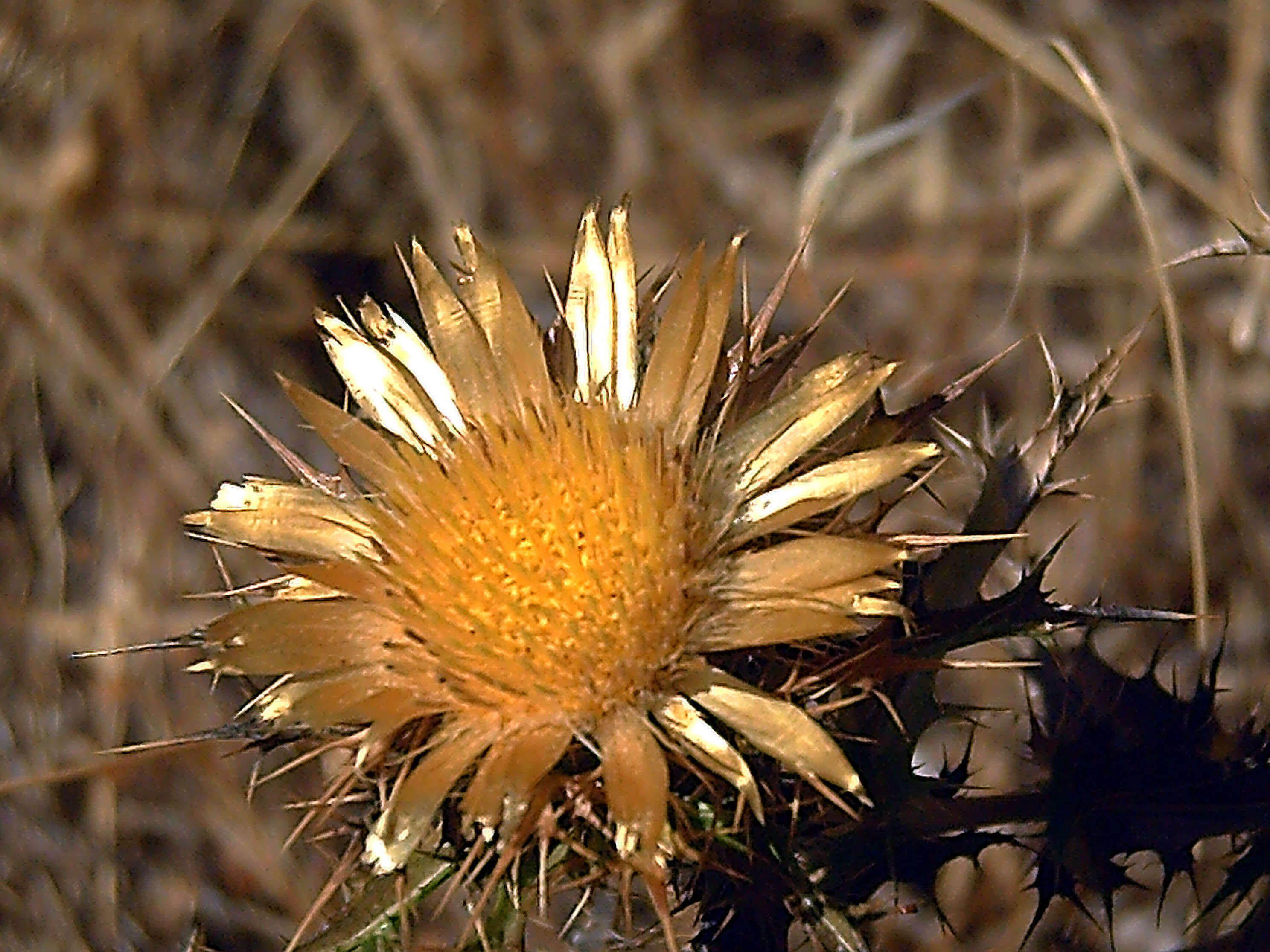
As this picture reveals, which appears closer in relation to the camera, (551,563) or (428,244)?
(551,563)

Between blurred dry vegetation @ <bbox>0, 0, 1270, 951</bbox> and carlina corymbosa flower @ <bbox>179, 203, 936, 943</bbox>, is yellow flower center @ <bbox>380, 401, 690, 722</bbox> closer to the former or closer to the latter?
carlina corymbosa flower @ <bbox>179, 203, 936, 943</bbox>

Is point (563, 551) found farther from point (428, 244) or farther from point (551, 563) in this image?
point (428, 244)

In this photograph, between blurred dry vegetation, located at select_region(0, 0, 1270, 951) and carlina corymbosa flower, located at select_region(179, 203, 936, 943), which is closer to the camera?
carlina corymbosa flower, located at select_region(179, 203, 936, 943)

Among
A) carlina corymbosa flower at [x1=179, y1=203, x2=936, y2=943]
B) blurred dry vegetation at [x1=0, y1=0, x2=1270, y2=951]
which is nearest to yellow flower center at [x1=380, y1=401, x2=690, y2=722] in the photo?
carlina corymbosa flower at [x1=179, y1=203, x2=936, y2=943]

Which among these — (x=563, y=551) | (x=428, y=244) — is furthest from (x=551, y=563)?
(x=428, y=244)

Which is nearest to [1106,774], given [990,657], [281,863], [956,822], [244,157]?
[956,822]

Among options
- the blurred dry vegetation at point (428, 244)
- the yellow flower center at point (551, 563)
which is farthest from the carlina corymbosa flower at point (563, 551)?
the blurred dry vegetation at point (428, 244)

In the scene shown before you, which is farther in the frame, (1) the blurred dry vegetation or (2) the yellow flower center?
(1) the blurred dry vegetation
